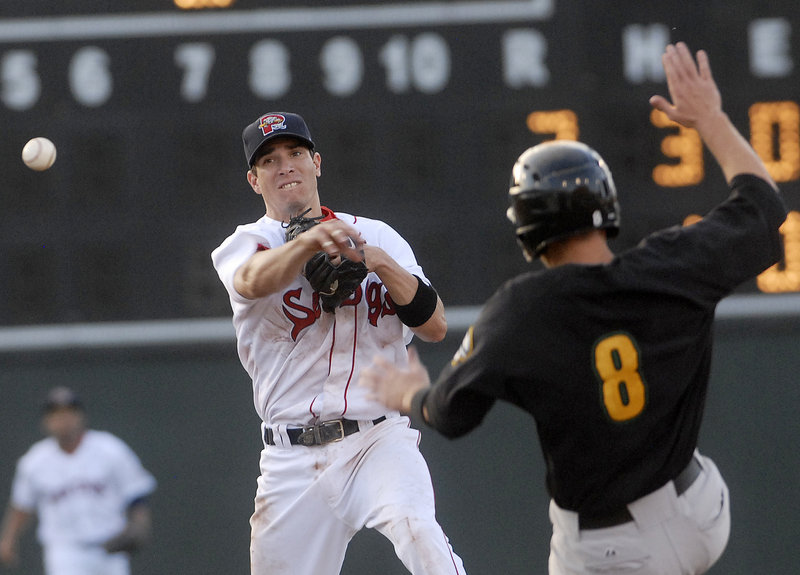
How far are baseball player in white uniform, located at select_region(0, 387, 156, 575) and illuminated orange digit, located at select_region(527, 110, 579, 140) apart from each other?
281 cm

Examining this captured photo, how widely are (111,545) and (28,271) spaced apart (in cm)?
160

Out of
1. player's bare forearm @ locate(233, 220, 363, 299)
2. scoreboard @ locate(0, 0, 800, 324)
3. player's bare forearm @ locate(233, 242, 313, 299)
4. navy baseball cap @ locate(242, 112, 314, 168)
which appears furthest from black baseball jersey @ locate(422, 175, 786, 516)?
scoreboard @ locate(0, 0, 800, 324)

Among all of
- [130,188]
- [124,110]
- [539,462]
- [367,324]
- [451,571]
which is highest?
[124,110]

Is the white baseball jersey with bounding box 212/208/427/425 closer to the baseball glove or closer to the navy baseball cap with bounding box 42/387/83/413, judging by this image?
the baseball glove

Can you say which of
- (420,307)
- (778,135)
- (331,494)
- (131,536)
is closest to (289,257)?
(420,307)

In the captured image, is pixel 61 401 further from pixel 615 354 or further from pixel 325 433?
pixel 615 354

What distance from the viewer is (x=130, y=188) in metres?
6.88

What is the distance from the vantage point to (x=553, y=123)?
22.5 ft

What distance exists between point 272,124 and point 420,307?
0.75 metres

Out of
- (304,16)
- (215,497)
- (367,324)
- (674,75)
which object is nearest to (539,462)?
(215,497)

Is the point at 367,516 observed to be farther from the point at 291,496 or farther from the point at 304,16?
the point at 304,16

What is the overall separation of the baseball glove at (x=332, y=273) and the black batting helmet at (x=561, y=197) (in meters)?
1.02

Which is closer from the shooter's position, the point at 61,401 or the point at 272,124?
the point at 272,124

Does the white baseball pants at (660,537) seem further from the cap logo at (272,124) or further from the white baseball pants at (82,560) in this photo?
the white baseball pants at (82,560)
